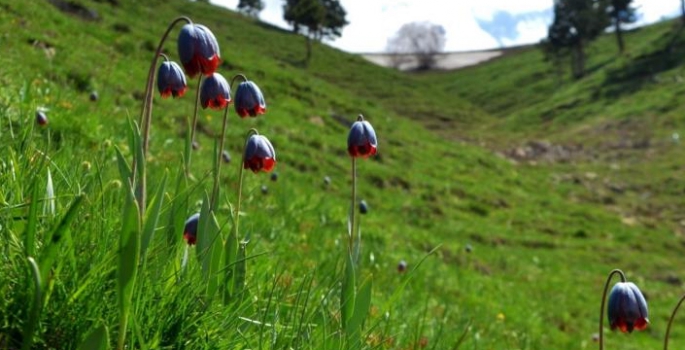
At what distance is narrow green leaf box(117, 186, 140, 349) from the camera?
1916mm

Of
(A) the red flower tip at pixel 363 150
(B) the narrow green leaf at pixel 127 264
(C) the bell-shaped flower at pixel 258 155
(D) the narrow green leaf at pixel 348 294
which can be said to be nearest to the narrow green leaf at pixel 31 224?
(B) the narrow green leaf at pixel 127 264

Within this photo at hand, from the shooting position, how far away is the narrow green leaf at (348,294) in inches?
110

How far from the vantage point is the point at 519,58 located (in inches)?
3826

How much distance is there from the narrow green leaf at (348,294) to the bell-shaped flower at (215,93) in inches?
42.5

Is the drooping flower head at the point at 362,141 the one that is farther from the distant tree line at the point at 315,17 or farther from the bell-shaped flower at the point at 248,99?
the distant tree line at the point at 315,17

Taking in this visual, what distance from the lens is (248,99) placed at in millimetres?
3473

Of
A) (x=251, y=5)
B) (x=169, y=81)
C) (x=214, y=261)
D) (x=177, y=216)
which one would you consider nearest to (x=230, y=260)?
(x=214, y=261)

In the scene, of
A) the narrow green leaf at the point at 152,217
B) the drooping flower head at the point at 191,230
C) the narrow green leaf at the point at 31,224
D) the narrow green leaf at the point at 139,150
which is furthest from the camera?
the drooping flower head at the point at 191,230

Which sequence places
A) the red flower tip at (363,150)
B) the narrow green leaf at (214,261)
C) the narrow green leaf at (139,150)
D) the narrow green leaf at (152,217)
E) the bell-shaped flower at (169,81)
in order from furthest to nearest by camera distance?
the red flower tip at (363,150) → the bell-shaped flower at (169,81) → the narrow green leaf at (214,261) → the narrow green leaf at (139,150) → the narrow green leaf at (152,217)

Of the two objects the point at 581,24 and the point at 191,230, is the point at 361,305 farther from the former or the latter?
the point at 581,24

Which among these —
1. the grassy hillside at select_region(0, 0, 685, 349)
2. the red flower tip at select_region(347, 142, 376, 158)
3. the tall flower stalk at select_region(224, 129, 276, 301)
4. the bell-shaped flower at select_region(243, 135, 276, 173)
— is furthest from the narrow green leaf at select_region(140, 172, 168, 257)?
the red flower tip at select_region(347, 142, 376, 158)

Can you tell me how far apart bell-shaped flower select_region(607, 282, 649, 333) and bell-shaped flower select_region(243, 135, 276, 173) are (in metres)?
1.63

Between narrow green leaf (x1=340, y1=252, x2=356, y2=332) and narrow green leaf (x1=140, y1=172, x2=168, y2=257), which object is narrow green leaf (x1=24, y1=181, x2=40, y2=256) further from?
narrow green leaf (x1=340, y1=252, x2=356, y2=332)

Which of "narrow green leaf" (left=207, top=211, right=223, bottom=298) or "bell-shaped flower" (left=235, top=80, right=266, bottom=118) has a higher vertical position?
"bell-shaped flower" (left=235, top=80, right=266, bottom=118)
